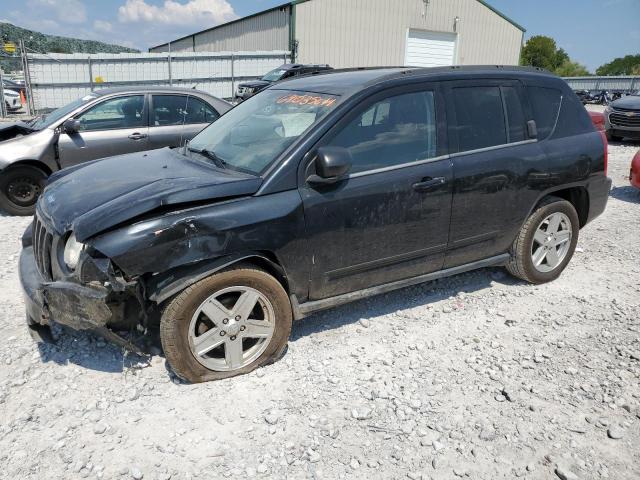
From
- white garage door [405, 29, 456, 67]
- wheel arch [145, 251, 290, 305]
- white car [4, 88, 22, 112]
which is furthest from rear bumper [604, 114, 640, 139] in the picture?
white car [4, 88, 22, 112]

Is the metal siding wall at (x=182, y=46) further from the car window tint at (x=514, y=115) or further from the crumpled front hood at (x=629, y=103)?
the car window tint at (x=514, y=115)

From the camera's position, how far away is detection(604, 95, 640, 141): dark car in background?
1216 cm

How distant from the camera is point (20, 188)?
265 inches

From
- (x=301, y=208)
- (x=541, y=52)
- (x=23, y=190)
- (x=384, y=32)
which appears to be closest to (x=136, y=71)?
(x=384, y=32)

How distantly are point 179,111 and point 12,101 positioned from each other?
15075mm

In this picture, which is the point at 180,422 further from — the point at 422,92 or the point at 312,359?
the point at 422,92

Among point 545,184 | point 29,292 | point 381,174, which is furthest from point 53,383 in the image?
point 545,184

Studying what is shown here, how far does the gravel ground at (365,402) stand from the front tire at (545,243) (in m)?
0.36

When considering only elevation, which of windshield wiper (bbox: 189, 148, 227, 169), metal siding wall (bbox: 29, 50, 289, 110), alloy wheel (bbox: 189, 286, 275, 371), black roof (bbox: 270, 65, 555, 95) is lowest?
alloy wheel (bbox: 189, 286, 275, 371)

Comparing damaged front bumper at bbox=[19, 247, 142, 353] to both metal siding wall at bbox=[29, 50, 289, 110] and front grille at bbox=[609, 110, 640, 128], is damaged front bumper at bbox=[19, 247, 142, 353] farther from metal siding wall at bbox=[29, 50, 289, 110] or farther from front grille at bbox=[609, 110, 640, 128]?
metal siding wall at bbox=[29, 50, 289, 110]

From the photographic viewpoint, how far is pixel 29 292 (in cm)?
322

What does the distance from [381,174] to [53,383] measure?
2.45m

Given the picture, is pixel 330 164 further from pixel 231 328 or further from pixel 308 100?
pixel 231 328

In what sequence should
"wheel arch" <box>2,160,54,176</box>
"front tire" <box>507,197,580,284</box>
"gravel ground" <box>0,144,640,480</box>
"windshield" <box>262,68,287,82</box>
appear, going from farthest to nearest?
"windshield" <box>262,68,287,82</box> → "wheel arch" <box>2,160,54,176</box> → "front tire" <box>507,197,580,284</box> → "gravel ground" <box>0,144,640,480</box>
